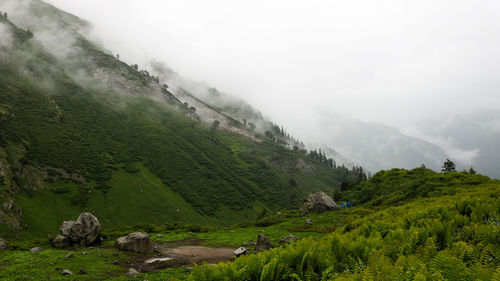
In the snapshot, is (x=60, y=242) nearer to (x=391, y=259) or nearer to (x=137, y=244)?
(x=137, y=244)

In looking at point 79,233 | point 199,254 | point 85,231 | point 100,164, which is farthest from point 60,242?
point 100,164

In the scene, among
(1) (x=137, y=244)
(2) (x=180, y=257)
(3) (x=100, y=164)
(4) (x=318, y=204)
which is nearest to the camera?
(2) (x=180, y=257)

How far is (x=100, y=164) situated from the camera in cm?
10831

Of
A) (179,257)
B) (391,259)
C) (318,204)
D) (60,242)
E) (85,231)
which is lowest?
(60,242)

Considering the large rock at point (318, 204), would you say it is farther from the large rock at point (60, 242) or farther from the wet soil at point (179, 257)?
the large rock at point (60, 242)

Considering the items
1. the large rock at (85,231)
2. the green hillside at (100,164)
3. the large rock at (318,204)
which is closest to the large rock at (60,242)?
the large rock at (85,231)

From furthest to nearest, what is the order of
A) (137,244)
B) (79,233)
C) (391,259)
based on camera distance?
1. (79,233)
2. (137,244)
3. (391,259)

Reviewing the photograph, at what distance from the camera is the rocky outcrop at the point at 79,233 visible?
2705cm

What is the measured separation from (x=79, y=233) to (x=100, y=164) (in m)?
92.9

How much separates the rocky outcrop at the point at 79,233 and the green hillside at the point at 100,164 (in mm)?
44510

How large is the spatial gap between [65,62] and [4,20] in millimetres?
43519

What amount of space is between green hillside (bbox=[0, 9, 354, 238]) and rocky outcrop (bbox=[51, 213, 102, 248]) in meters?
44.5

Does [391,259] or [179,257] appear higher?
[391,259]

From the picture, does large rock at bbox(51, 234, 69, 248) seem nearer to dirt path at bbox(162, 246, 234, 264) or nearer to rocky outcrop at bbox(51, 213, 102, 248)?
rocky outcrop at bbox(51, 213, 102, 248)
